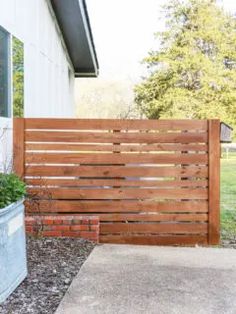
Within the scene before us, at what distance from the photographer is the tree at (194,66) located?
75.7ft

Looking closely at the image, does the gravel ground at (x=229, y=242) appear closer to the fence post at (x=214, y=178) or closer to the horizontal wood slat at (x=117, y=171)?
the fence post at (x=214, y=178)

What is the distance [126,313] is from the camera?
10.6ft

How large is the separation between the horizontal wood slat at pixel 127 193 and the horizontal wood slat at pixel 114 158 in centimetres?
35

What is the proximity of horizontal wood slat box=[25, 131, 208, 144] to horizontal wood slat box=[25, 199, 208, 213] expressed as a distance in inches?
30.1

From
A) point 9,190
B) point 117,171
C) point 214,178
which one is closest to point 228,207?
point 214,178

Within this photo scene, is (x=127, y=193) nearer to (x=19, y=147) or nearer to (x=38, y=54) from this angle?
(x=19, y=147)

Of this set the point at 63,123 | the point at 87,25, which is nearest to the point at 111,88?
the point at 87,25

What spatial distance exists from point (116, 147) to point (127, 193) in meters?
0.59

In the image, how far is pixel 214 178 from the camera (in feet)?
19.3

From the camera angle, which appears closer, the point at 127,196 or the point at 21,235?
the point at 21,235

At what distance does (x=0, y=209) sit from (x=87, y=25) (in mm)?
6963

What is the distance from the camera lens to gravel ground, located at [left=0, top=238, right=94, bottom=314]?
337 cm

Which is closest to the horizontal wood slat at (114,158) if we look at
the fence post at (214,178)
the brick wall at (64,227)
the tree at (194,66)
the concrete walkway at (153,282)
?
the fence post at (214,178)

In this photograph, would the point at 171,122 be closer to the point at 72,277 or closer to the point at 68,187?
the point at 68,187
